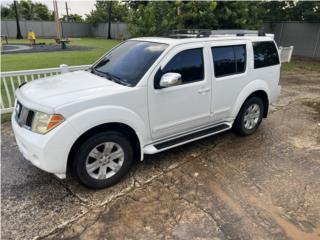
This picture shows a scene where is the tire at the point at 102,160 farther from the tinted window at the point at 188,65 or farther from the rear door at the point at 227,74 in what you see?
the rear door at the point at 227,74

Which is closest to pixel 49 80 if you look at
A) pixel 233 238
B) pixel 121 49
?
pixel 121 49

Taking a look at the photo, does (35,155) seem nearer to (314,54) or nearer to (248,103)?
(248,103)

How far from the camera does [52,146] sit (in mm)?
2881

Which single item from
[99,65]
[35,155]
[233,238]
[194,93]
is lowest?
[233,238]

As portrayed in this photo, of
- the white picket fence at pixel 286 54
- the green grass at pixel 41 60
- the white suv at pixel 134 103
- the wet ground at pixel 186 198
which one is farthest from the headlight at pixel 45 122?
the white picket fence at pixel 286 54

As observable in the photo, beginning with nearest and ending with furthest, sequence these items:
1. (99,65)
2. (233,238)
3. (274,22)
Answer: (233,238)
(99,65)
(274,22)

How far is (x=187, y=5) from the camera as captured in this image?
11.0 m

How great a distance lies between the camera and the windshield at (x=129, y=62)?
356 cm

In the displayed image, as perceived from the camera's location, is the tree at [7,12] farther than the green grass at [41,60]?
Yes

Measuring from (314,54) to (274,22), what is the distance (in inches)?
138

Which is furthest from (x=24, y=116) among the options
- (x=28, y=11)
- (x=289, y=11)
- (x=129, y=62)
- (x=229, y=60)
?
(x=28, y=11)

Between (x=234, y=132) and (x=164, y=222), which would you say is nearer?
(x=164, y=222)

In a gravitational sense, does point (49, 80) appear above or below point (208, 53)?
below

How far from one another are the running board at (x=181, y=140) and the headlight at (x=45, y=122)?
1.25 metres
